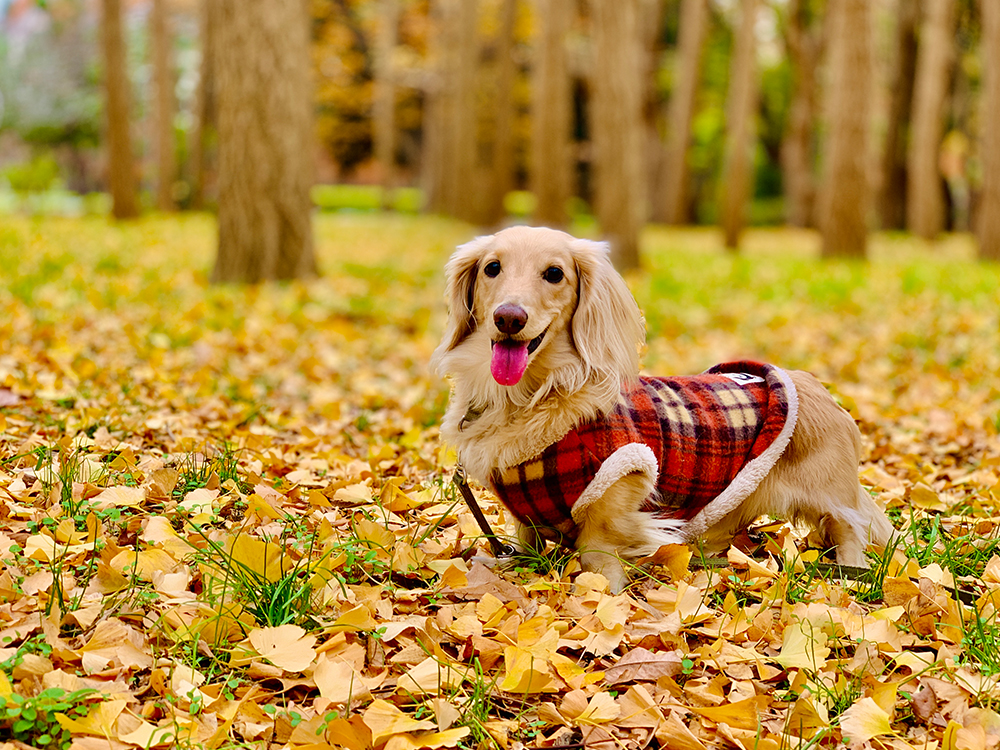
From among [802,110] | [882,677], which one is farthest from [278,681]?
[802,110]

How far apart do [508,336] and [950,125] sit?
104 feet

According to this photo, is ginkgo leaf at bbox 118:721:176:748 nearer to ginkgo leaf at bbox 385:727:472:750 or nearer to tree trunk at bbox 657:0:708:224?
ginkgo leaf at bbox 385:727:472:750

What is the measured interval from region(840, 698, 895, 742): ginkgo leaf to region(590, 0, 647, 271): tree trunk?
9974mm

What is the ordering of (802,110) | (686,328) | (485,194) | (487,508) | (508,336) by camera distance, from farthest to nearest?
(802,110)
(485,194)
(686,328)
(487,508)
(508,336)

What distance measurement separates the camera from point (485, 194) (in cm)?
2033

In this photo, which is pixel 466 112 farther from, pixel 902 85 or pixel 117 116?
pixel 902 85

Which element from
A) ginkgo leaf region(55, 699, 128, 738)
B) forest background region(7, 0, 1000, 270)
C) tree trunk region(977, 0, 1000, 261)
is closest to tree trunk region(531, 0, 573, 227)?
forest background region(7, 0, 1000, 270)

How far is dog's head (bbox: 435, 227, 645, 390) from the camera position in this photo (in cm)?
281

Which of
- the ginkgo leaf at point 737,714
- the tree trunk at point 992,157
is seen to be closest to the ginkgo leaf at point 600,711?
the ginkgo leaf at point 737,714

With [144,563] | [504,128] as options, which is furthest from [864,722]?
[504,128]

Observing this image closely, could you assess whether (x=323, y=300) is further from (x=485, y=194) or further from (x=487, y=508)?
(x=485, y=194)

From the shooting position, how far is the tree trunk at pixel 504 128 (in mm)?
19500

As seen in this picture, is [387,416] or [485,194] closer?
[387,416]

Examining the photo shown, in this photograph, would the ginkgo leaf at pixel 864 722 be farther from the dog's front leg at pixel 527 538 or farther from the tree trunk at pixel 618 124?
the tree trunk at pixel 618 124
